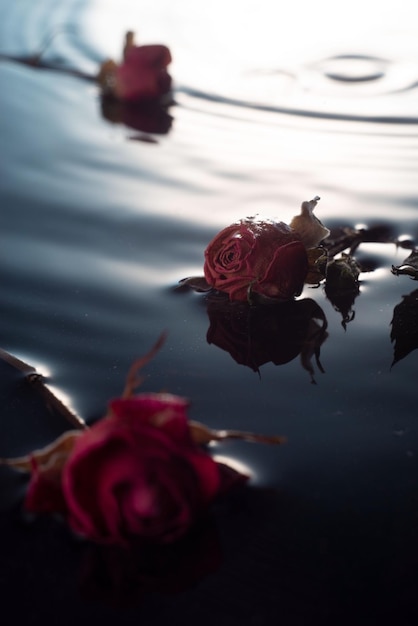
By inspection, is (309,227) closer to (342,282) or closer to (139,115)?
(342,282)

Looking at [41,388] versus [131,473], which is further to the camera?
[41,388]

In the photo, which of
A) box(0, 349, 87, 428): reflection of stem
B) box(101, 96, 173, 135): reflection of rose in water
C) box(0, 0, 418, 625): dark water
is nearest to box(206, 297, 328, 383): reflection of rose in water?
box(0, 0, 418, 625): dark water

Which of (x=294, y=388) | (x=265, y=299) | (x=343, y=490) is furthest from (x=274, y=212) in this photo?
(x=343, y=490)

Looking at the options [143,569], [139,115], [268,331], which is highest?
[139,115]

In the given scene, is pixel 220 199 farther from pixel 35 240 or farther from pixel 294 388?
pixel 294 388

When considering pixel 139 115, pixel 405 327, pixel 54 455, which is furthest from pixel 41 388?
pixel 139 115

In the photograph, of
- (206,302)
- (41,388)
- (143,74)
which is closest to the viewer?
(41,388)
